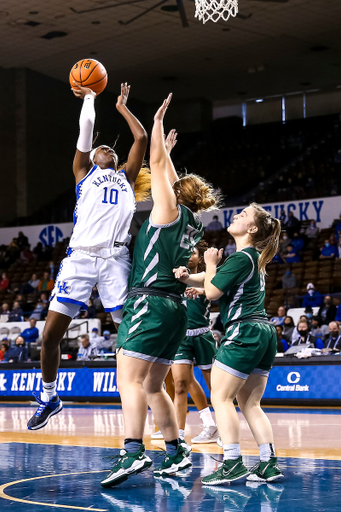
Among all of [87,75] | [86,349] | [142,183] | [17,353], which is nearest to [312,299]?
[86,349]

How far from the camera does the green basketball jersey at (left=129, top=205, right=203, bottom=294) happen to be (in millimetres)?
4504

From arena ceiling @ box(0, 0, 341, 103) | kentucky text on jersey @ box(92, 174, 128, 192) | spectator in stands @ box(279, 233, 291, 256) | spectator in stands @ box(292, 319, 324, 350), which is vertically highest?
arena ceiling @ box(0, 0, 341, 103)

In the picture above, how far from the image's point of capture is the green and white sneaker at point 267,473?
14.5 feet

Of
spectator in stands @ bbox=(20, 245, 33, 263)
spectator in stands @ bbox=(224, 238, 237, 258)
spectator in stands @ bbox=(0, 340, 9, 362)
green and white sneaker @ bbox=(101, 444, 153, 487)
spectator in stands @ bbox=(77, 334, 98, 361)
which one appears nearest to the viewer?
green and white sneaker @ bbox=(101, 444, 153, 487)

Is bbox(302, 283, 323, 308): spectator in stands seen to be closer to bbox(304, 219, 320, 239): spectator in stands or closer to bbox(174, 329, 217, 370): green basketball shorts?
bbox(304, 219, 320, 239): spectator in stands

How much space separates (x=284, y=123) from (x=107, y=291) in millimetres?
22368

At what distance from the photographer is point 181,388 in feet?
22.2

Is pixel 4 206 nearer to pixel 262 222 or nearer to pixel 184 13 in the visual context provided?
pixel 184 13

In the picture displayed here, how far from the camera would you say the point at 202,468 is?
511 centimetres

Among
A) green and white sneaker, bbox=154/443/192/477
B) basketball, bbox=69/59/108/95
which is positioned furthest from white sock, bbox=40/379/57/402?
basketball, bbox=69/59/108/95

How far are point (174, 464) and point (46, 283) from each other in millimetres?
17099

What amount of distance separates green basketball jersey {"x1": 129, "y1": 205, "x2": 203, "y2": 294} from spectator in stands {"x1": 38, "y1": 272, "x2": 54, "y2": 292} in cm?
1693

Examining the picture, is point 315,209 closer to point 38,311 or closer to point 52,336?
point 38,311

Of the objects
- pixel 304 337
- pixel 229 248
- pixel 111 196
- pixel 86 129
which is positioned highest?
pixel 229 248
